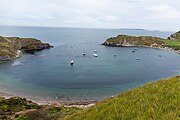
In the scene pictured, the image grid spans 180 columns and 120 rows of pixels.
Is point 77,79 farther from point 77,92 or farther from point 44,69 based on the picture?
point 44,69

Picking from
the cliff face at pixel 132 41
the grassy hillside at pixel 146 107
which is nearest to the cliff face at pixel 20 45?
the cliff face at pixel 132 41

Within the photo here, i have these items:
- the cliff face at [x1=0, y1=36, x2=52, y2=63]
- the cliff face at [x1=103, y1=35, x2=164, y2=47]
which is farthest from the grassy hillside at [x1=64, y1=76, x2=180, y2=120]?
the cliff face at [x1=103, y1=35, x2=164, y2=47]

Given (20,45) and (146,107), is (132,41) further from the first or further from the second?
(146,107)

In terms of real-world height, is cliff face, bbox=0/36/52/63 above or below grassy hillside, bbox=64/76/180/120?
below

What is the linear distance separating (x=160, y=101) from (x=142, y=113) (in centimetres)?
89

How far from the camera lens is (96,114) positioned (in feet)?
24.2

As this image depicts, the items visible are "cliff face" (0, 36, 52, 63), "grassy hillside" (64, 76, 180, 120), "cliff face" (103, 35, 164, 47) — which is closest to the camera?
"grassy hillside" (64, 76, 180, 120)

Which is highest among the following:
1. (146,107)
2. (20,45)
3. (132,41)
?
(132,41)

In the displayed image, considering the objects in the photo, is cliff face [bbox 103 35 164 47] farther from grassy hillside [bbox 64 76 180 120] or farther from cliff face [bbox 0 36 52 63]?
grassy hillside [bbox 64 76 180 120]

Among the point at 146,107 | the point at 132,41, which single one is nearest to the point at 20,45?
the point at 132,41

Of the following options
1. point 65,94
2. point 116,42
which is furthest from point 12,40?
point 65,94

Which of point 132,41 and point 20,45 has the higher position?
point 132,41

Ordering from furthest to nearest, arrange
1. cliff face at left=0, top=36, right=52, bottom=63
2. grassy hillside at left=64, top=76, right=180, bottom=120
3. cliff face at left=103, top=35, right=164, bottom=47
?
cliff face at left=103, top=35, right=164, bottom=47, cliff face at left=0, top=36, right=52, bottom=63, grassy hillside at left=64, top=76, right=180, bottom=120

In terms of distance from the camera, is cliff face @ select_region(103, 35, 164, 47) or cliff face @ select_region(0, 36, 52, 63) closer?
cliff face @ select_region(0, 36, 52, 63)
